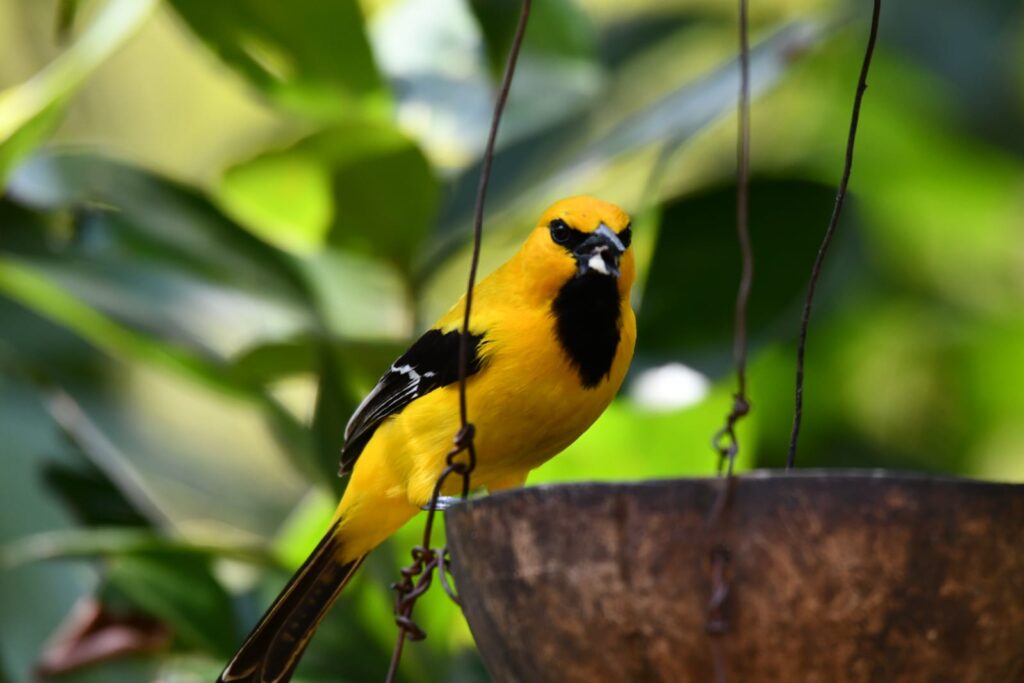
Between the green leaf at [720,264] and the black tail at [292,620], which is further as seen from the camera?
the green leaf at [720,264]

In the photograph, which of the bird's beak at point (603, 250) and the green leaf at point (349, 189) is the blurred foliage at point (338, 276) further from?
the bird's beak at point (603, 250)

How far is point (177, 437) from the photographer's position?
24.5 feet

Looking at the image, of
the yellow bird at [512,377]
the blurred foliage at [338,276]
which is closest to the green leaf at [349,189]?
the blurred foliage at [338,276]

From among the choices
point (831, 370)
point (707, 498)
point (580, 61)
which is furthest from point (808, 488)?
Result: point (831, 370)

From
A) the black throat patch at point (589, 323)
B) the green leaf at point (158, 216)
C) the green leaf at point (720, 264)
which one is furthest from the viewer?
the green leaf at point (720, 264)

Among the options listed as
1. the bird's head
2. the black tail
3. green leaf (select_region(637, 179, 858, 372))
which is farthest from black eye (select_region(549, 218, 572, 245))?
green leaf (select_region(637, 179, 858, 372))

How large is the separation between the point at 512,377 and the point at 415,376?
23 cm

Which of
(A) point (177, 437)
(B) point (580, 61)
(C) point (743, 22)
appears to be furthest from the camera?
(A) point (177, 437)

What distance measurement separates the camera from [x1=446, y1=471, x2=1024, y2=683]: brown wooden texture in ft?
5.63

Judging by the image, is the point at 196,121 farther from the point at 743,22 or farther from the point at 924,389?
the point at 743,22

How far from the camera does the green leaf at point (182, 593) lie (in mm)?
A: 3775

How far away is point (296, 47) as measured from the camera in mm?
3959

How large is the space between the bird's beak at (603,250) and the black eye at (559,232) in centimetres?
5

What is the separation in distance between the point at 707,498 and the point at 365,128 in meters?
2.17
